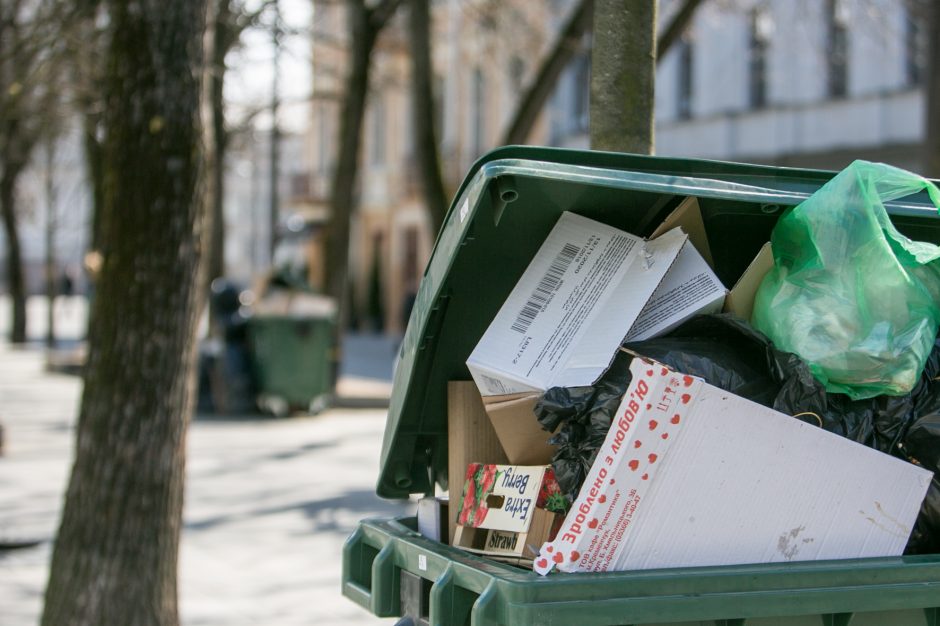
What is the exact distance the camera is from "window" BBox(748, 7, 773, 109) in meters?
25.1

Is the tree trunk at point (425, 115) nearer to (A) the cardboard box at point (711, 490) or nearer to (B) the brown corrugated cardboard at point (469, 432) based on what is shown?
(B) the brown corrugated cardboard at point (469, 432)

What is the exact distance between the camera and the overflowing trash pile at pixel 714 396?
306 cm

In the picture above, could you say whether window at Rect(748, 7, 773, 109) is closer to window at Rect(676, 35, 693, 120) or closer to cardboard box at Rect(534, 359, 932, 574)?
window at Rect(676, 35, 693, 120)

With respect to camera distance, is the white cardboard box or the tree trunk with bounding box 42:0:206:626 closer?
the white cardboard box

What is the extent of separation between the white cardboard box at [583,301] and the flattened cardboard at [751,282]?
0.14 metres

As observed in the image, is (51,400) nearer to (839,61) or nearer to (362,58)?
(362,58)

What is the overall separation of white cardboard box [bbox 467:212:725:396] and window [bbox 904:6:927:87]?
12.9 m

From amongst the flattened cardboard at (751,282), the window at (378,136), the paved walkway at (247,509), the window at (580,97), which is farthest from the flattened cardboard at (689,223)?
the window at (378,136)

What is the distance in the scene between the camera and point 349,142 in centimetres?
1830

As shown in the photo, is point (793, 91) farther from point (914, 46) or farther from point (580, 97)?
point (580, 97)

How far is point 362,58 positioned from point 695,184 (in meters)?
15.1

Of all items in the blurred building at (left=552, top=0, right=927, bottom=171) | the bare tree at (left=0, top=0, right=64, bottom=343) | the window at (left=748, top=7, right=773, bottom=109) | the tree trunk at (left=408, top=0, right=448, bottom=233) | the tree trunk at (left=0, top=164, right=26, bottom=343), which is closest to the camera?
the bare tree at (left=0, top=0, right=64, bottom=343)

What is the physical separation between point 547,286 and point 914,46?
17.2 m

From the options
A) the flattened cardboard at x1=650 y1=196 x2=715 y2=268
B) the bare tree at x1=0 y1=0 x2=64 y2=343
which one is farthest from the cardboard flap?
the bare tree at x1=0 y1=0 x2=64 y2=343
